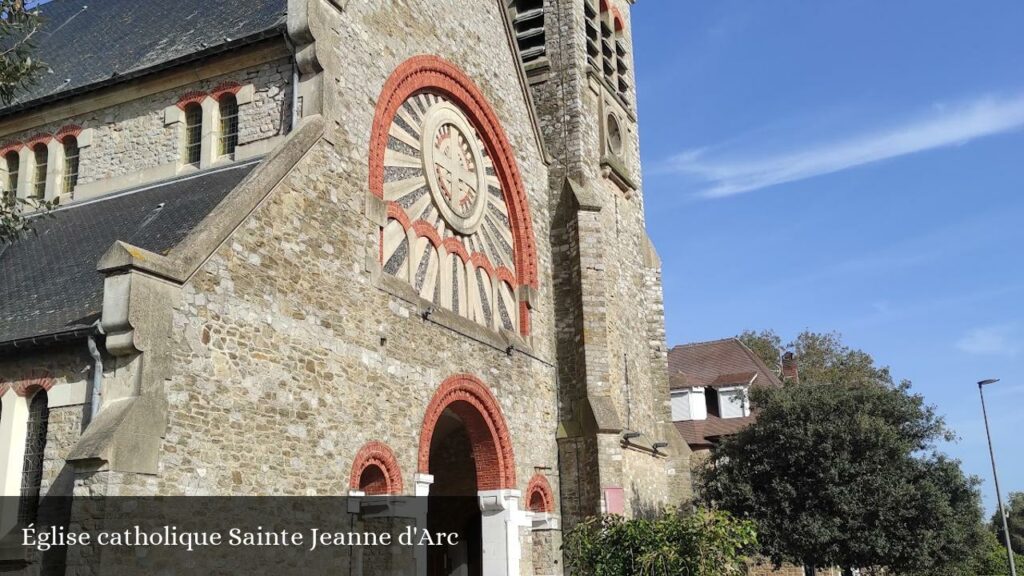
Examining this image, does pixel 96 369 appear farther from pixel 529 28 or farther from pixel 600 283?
pixel 529 28

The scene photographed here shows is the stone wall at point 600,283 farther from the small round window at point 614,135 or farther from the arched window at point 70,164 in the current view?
the arched window at point 70,164

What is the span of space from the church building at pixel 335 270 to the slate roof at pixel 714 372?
14163 millimetres

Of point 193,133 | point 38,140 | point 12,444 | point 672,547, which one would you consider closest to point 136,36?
point 38,140

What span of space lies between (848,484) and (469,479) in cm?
978

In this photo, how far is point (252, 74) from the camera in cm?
1445

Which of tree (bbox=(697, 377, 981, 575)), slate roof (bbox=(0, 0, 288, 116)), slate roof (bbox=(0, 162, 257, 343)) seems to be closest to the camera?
slate roof (bbox=(0, 162, 257, 343))

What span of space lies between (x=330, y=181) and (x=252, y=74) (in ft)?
7.89

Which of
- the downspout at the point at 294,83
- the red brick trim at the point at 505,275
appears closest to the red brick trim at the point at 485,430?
the red brick trim at the point at 505,275

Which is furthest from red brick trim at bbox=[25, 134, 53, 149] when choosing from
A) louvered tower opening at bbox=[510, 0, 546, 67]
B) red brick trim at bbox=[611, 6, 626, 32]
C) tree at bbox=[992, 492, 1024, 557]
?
tree at bbox=[992, 492, 1024, 557]

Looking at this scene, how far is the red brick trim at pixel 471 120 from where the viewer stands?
1532cm

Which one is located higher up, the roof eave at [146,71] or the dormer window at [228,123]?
the roof eave at [146,71]

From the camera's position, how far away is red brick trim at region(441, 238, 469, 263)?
57.9ft

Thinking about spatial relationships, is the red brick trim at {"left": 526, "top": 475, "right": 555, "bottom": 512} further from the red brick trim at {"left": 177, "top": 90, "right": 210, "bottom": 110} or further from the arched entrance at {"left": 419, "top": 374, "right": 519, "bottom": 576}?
the red brick trim at {"left": 177, "top": 90, "right": 210, "bottom": 110}

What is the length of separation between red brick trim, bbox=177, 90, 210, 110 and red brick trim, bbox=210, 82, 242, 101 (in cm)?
20
